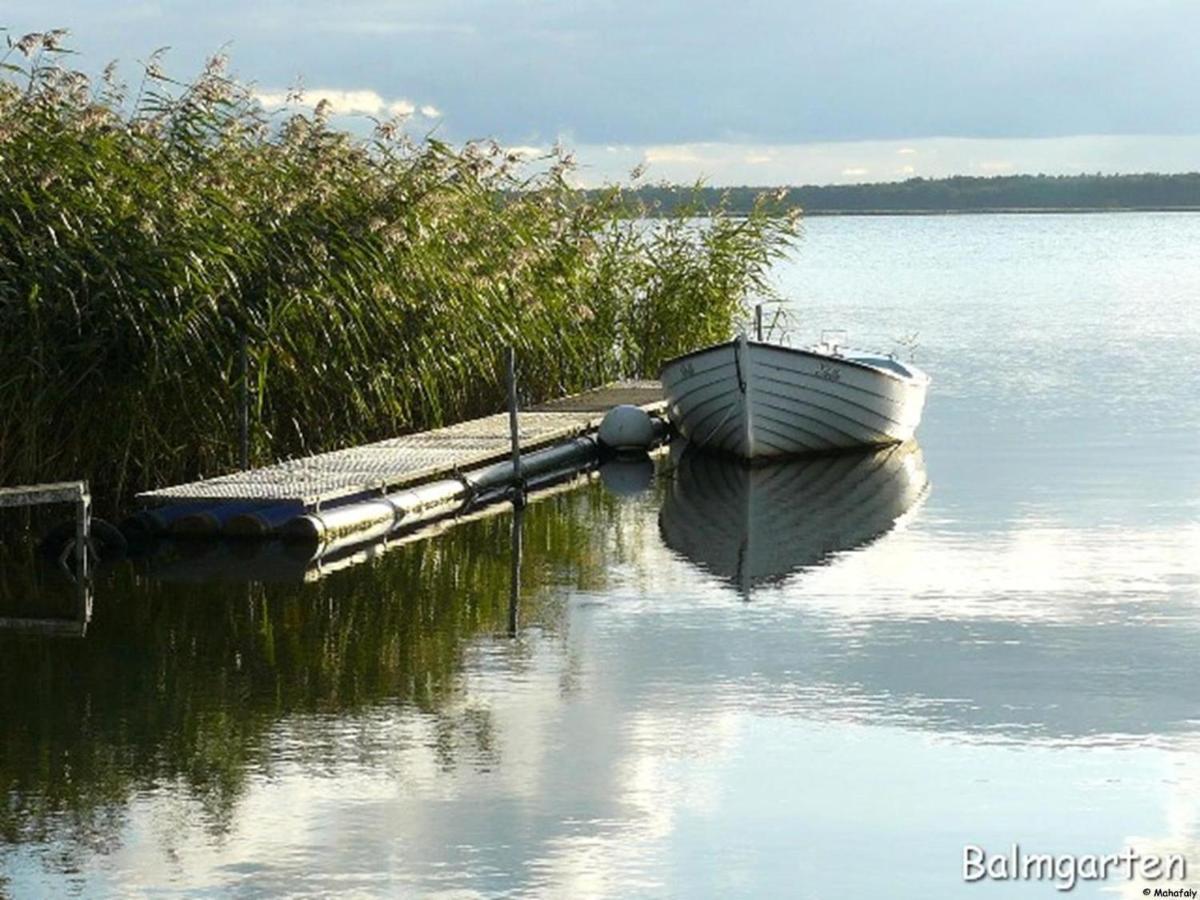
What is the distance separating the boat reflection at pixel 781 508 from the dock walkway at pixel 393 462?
1.24m

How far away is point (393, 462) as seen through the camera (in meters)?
19.0

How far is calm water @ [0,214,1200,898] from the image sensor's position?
916cm

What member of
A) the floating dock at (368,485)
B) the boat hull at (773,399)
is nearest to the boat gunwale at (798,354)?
the boat hull at (773,399)

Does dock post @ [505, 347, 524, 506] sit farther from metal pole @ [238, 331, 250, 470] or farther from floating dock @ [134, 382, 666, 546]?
metal pole @ [238, 331, 250, 470]

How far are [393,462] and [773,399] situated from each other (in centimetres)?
514

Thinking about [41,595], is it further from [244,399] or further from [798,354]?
[798,354]

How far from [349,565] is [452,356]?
480cm

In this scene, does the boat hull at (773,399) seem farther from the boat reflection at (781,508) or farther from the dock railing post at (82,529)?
the dock railing post at (82,529)

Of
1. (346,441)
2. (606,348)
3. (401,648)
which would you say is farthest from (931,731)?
(606,348)

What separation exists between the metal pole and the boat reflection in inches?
119

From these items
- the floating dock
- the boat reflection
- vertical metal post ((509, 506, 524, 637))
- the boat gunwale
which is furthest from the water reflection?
the boat gunwale

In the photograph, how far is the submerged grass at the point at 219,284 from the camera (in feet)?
56.5

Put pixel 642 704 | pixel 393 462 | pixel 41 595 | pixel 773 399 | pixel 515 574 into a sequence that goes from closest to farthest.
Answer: pixel 642 704, pixel 41 595, pixel 515 574, pixel 393 462, pixel 773 399

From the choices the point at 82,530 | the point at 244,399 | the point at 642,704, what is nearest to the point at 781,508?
the point at 244,399
